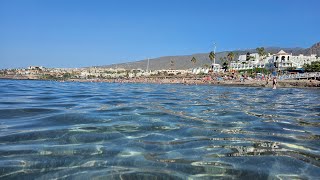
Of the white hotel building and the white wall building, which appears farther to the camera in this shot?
the white hotel building

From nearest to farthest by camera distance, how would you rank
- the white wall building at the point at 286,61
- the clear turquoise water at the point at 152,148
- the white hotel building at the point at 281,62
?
the clear turquoise water at the point at 152,148
the white wall building at the point at 286,61
the white hotel building at the point at 281,62

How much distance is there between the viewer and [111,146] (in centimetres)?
507

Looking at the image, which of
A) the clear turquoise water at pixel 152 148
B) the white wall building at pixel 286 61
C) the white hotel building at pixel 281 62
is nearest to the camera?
the clear turquoise water at pixel 152 148

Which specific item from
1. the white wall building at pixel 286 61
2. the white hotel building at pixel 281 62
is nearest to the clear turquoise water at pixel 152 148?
the white wall building at pixel 286 61

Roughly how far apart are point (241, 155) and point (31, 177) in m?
2.90

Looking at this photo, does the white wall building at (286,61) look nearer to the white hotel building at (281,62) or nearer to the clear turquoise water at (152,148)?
the white hotel building at (281,62)

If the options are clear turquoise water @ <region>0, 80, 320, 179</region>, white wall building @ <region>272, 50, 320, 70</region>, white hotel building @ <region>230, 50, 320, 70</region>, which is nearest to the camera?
clear turquoise water @ <region>0, 80, 320, 179</region>

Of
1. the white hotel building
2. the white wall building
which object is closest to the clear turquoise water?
the white wall building

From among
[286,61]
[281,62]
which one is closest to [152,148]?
[286,61]

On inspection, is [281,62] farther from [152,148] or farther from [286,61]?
[152,148]

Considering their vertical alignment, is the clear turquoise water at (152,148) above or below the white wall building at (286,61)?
below

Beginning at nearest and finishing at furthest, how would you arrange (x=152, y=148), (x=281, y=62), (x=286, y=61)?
1. (x=152, y=148)
2. (x=286, y=61)
3. (x=281, y=62)

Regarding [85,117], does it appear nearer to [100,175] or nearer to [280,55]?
[100,175]

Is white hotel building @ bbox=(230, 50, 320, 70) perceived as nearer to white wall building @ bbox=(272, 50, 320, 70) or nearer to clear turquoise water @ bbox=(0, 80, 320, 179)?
white wall building @ bbox=(272, 50, 320, 70)
